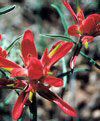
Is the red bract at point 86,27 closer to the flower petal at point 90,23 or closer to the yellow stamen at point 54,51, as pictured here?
the flower petal at point 90,23

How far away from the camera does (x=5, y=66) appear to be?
920 millimetres

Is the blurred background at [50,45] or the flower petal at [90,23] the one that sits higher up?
the flower petal at [90,23]

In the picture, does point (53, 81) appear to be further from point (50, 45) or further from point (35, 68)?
point (50, 45)

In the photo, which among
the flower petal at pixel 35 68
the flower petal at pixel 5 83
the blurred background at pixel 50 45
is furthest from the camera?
the blurred background at pixel 50 45

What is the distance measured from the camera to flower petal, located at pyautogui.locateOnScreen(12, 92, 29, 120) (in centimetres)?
88

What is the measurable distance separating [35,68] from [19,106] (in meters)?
0.11

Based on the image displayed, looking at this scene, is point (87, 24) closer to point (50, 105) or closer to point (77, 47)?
point (77, 47)

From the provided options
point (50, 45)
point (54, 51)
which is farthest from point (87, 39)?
point (50, 45)

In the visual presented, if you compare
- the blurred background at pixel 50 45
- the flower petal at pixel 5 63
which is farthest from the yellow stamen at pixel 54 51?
the blurred background at pixel 50 45

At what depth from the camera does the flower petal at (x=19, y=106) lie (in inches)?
34.6

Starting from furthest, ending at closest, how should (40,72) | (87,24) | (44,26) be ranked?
(44,26) < (87,24) < (40,72)

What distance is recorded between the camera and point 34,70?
87cm

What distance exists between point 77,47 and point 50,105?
1.80 m

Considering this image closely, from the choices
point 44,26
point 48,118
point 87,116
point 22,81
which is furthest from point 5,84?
point 44,26
